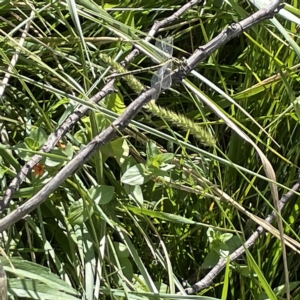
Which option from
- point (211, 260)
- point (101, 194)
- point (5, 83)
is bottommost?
point (211, 260)

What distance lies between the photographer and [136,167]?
798 mm

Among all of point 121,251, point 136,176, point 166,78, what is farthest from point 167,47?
point 121,251

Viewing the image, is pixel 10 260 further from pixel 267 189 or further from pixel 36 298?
pixel 267 189

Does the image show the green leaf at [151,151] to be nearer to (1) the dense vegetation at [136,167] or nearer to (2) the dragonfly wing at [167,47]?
(1) the dense vegetation at [136,167]

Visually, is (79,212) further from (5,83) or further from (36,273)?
(5,83)

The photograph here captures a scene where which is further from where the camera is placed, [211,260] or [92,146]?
[211,260]

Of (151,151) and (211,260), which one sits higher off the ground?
(151,151)

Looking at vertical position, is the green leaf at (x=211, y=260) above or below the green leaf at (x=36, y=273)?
below

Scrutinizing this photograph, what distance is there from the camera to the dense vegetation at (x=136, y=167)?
2.54 ft

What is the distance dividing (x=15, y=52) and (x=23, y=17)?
124 mm

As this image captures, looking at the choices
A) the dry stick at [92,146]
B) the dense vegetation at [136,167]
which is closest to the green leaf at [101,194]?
the dense vegetation at [136,167]

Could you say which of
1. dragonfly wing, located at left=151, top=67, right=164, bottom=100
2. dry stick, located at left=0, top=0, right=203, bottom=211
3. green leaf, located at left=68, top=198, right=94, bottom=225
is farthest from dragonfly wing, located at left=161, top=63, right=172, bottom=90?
green leaf, located at left=68, top=198, right=94, bottom=225

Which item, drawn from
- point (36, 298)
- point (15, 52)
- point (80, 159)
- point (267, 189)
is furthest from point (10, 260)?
point (267, 189)

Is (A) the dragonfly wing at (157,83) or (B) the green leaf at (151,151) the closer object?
(A) the dragonfly wing at (157,83)
